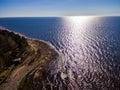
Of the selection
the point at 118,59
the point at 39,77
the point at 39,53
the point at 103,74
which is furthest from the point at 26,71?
the point at 118,59

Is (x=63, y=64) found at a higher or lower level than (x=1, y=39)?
lower

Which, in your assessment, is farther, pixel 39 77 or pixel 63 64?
pixel 63 64

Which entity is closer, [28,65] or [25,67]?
[25,67]

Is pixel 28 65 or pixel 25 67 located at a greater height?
pixel 25 67

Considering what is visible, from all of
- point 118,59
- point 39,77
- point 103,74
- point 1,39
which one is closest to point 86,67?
point 103,74

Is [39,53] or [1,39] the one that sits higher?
[1,39]

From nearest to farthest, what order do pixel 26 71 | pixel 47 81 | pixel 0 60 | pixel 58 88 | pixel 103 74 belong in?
pixel 58 88 → pixel 47 81 → pixel 103 74 → pixel 26 71 → pixel 0 60

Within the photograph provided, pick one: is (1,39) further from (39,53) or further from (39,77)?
(39,77)

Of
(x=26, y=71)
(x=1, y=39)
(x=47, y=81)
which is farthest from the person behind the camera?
(x=1, y=39)

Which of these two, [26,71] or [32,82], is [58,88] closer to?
[32,82]
